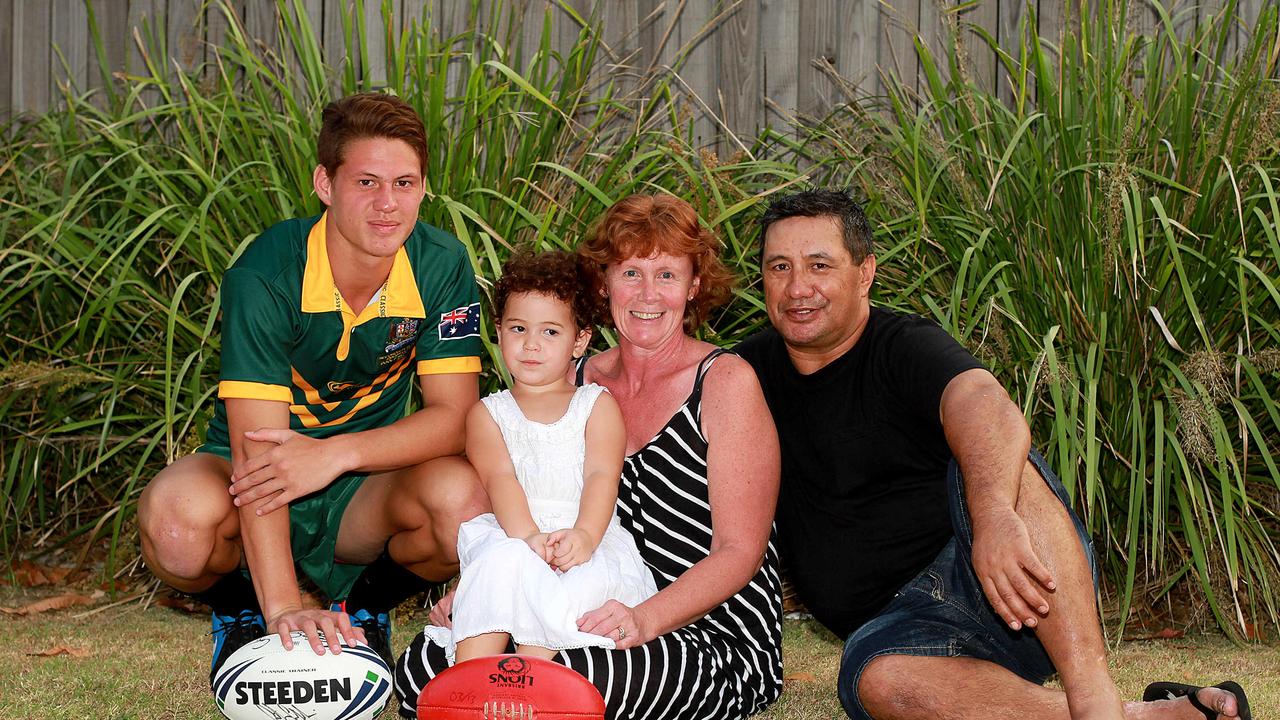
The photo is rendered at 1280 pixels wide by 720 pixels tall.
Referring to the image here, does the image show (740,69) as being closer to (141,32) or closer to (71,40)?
(141,32)

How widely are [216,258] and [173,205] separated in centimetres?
24

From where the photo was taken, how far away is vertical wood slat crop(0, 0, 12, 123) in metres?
4.69

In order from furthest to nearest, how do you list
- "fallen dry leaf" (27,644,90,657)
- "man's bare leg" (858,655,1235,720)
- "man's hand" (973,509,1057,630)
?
"fallen dry leaf" (27,644,90,657)
"man's bare leg" (858,655,1235,720)
"man's hand" (973,509,1057,630)

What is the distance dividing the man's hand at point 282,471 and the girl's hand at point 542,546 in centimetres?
51

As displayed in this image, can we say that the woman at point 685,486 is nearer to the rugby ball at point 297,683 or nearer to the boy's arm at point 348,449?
the rugby ball at point 297,683

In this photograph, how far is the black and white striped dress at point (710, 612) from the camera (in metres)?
2.46

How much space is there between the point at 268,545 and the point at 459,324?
673 mm

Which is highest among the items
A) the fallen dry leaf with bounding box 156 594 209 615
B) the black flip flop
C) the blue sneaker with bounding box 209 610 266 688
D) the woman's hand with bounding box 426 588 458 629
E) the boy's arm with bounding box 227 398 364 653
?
the boy's arm with bounding box 227 398 364 653

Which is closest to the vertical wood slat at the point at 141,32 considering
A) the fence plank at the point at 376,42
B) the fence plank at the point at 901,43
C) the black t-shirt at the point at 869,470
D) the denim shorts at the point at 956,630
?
the fence plank at the point at 376,42

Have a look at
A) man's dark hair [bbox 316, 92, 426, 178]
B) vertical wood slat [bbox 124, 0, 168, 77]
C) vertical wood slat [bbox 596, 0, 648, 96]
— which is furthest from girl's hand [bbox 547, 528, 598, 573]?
vertical wood slat [bbox 124, 0, 168, 77]

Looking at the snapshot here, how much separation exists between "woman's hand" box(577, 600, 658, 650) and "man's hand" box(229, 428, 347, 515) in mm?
688

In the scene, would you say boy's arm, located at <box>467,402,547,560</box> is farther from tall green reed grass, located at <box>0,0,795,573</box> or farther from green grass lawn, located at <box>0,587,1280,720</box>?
tall green reed grass, located at <box>0,0,795,573</box>

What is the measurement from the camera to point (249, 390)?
8.44 feet

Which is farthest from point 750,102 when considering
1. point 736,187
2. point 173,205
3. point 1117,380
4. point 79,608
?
point 79,608
